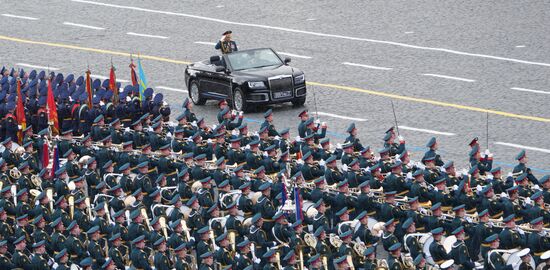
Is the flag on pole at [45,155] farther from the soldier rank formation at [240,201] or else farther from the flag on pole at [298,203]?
the flag on pole at [298,203]

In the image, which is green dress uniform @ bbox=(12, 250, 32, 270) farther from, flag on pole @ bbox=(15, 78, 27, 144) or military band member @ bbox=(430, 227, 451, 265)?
flag on pole @ bbox=(15, 78, 27, 144)

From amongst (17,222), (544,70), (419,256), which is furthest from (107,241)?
(544,70)

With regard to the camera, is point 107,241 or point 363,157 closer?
point 107,241

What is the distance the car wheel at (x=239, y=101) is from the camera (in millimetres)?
40812

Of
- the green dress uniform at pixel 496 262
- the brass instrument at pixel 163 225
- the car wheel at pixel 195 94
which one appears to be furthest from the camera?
the car wheel at pixel 195 94

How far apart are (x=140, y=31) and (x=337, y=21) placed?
20.0 ft

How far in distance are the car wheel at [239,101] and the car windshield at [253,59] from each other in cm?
76

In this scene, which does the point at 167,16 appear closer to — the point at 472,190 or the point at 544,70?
the point at 544,70

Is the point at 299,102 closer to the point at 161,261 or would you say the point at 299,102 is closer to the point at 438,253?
the point at 438,253

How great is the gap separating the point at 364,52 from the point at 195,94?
20.9 ft

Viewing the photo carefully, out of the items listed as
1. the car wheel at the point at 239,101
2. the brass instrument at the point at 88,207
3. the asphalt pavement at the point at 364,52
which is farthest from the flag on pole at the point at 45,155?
the car wheel at the point at 239,101

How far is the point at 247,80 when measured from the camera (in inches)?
1599

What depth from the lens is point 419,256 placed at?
25.9 metres

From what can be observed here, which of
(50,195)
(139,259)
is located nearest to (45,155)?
(50,195)
